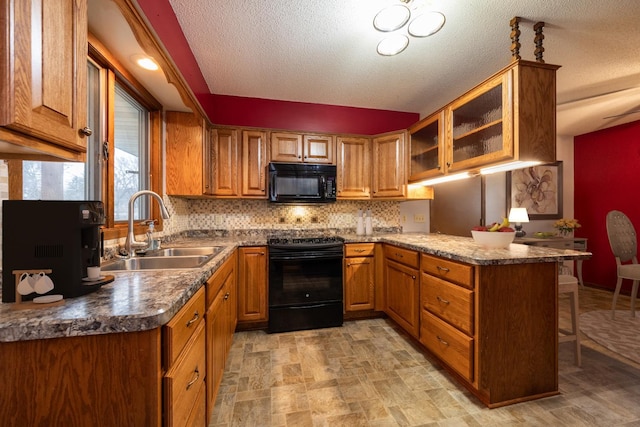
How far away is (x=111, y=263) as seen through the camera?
1.48 m

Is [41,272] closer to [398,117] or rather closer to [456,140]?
[456,140]

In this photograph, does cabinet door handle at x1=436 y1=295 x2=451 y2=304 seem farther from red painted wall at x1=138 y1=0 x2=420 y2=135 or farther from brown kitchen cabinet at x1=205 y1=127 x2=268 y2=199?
A: red painted wall at x1=138 y1=0 x2=420 y2=135

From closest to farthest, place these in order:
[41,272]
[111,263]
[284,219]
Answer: [41,272] < [111,263] < [284,219]

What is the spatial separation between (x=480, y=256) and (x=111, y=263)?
2.15 metres

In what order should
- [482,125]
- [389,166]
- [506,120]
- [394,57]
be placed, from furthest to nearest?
[389,166] < [394,57] < [482,125] < [506,120]

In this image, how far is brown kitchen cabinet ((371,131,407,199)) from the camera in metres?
3.09

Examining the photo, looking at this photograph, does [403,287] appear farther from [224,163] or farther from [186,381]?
[224,163]

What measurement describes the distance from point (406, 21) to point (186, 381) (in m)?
2.26

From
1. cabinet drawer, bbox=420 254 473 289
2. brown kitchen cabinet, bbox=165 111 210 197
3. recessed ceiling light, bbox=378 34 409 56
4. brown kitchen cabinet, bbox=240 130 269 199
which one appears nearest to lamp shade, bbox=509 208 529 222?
cabinet drawer, bbox=420 254 473 289

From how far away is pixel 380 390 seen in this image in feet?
5.75

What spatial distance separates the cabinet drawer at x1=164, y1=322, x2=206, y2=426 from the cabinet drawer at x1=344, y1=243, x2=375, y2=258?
5.72 ft

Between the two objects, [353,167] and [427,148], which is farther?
[353,167]

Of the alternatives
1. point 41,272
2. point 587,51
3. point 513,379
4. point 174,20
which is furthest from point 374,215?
point 41,272

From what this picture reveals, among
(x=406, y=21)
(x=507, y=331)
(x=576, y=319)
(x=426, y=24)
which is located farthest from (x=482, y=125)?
(x=576, y=319)
